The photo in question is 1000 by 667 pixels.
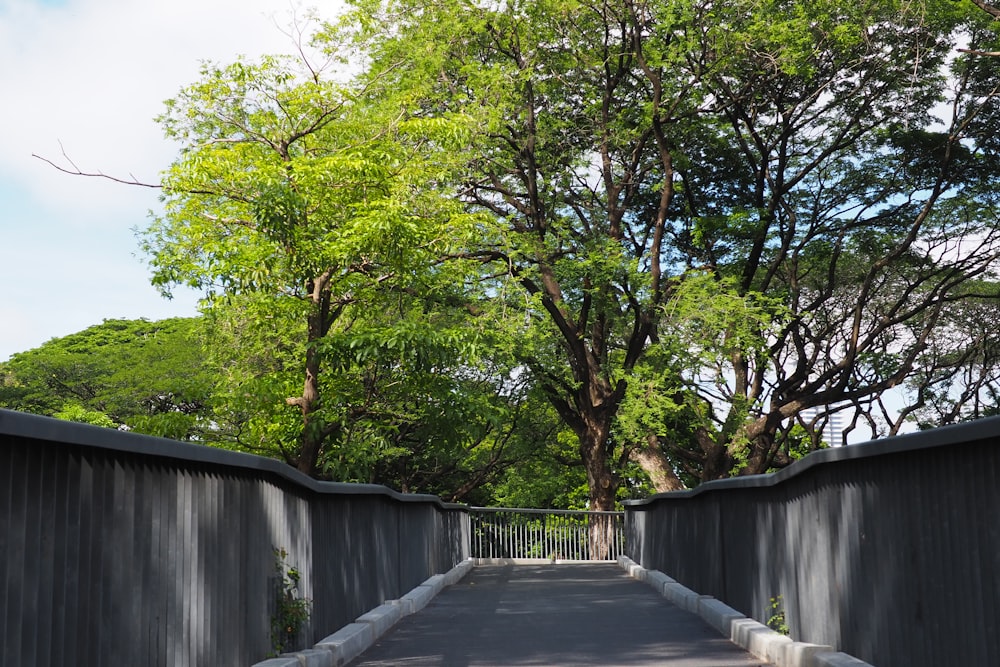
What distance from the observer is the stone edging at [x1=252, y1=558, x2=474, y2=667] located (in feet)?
28.0

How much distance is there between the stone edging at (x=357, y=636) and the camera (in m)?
8.52

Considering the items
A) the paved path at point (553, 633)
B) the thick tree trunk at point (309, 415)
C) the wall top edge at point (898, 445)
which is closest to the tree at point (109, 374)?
the thick tree trunk at point (309, 415)

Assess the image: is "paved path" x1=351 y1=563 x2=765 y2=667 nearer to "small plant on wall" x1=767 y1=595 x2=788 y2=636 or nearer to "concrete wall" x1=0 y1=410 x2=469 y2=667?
"small plant on wall" x1=767 y1=595 x2=788 y2=636

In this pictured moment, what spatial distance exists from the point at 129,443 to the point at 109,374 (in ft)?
135

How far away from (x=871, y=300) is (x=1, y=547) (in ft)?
106

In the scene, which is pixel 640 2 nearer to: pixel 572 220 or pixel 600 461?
pixel 572 220

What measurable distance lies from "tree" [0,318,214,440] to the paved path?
58.7 ft

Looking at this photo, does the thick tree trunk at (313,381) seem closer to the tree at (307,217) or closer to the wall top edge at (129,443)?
the tree at (307,217)

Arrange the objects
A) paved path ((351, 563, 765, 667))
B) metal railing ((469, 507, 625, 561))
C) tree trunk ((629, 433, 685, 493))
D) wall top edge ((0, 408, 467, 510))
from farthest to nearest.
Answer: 1. metal railing ((469, 507, 625, 561))
2. tree trunk ((629, 433, 685, 493))
3. paved path ((351, 563, 765, 667))
4. wall top edge ((0, 408, 467, 510))

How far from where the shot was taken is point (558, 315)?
28.7 meters

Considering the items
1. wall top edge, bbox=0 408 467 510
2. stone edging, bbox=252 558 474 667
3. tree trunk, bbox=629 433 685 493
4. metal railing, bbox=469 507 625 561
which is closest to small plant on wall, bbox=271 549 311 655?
stone edging, bbox=252 558 474 667

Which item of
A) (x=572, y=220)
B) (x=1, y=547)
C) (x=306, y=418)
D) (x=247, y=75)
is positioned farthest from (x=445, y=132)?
(x=1, y=547)

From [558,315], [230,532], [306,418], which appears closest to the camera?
[230,532]

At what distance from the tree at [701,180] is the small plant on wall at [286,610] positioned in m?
16.6
